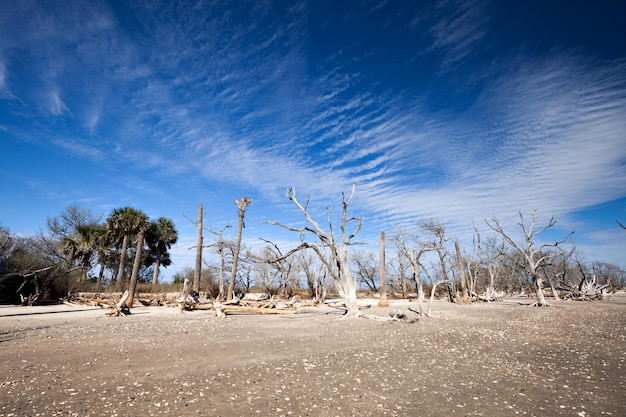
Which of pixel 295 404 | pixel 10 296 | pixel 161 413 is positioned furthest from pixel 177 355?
pixel 10 296

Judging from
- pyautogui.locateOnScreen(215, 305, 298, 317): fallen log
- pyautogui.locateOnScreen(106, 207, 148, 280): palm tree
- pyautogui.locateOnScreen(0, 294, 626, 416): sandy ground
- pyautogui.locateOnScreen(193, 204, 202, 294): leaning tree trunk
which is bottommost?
pyautogui.locateOnScreen(0, 294, 626, 416): sandy ground

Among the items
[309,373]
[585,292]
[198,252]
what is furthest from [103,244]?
[585,292]

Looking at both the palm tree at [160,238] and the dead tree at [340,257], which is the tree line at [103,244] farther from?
the dead tree at [340,257]

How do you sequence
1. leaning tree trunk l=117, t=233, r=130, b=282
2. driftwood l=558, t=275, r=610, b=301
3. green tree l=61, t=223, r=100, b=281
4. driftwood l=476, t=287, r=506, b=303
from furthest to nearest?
green tree l=61, t=223, r=100, b=281
leaning tree trunk l=117, t=233, r=130, b=282
driftwood l=476, t=287, r=506, b=303
driftwood l=558, t=275, r=610, b=301

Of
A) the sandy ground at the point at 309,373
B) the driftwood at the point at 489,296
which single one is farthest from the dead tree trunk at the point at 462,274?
the sandy ground at the point at 309,373

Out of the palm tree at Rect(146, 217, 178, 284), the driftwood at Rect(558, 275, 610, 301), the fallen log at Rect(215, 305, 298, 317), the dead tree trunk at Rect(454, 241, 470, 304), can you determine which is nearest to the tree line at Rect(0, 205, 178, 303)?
the palm tree at Rect(146, 217, 178, 284)

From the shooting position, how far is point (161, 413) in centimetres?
400

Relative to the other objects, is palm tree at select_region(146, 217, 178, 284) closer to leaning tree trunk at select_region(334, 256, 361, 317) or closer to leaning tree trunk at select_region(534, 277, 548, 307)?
leaning tree trunk at select_region(334, 256, 361, 317)

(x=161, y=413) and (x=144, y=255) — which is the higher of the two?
(x=144, y=255)

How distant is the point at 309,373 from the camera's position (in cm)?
590

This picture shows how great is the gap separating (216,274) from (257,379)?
1348 inches

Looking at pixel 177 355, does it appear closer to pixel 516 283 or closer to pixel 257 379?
pixel 257 379

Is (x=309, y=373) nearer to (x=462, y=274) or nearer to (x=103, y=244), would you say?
(x=462, y=274)

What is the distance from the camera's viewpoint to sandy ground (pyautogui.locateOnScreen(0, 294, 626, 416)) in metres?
4.30
